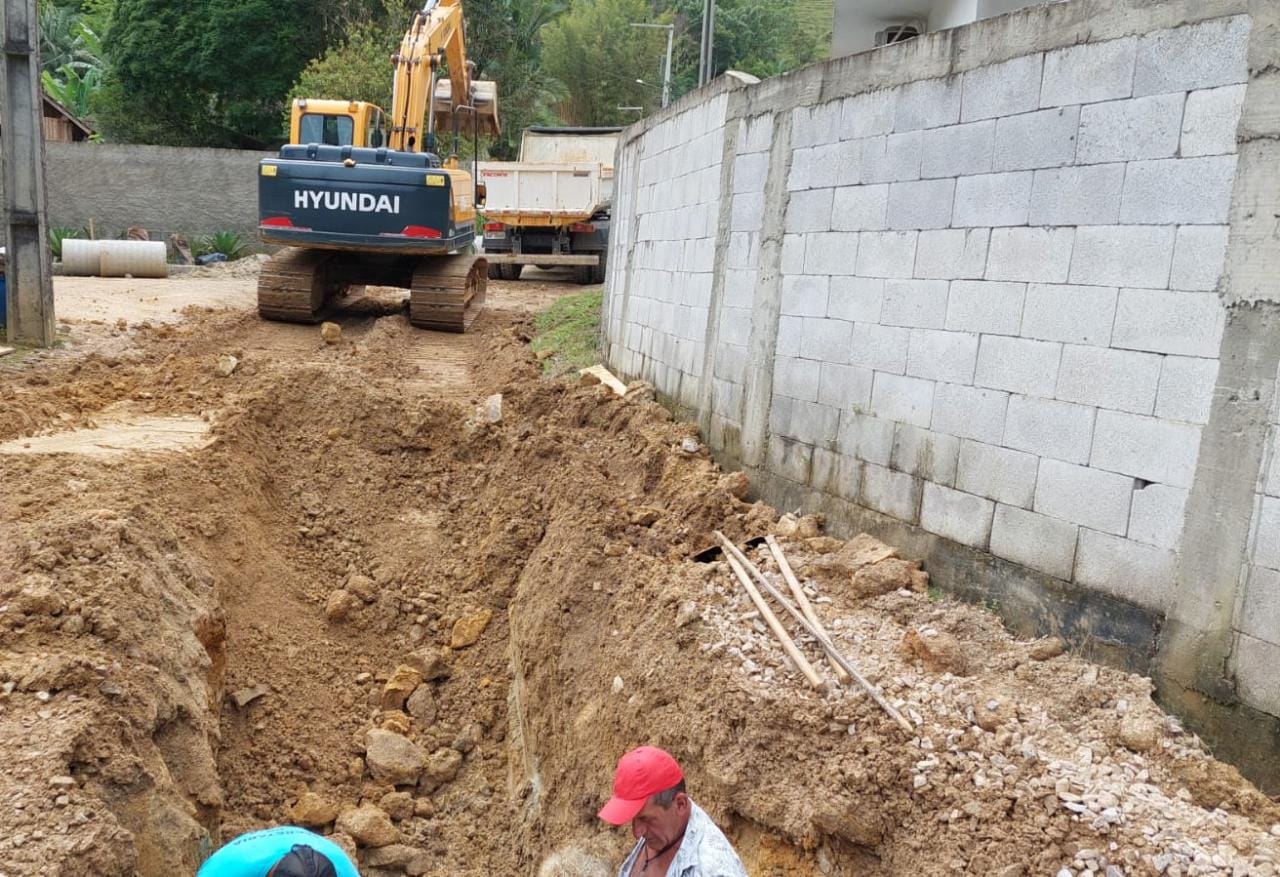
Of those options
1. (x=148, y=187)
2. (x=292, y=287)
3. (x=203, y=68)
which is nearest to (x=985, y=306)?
(x=292, y=287)

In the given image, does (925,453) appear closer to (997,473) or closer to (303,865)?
(997,473)

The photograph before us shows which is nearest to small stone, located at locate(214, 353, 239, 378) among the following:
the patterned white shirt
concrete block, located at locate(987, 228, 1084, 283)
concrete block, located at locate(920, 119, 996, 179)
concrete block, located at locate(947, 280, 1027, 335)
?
concrete block, located at locate(920, 119, 996, 179)

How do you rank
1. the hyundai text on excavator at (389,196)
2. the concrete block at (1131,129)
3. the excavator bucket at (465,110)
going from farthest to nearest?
the excavator bucket at (465,110), the hyundai text on excavator at (389,196), the concrete block at (1131,129)

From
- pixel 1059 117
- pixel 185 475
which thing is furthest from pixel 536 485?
pixel 1059 117

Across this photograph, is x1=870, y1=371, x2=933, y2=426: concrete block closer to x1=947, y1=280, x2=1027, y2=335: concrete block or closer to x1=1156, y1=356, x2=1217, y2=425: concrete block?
x1=947, y1=280, x2=1027, y2=335: concrete block

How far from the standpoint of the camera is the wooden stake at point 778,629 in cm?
411

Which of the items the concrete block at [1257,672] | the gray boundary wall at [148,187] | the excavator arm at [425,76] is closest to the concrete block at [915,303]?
the concrete block at [1257,672]

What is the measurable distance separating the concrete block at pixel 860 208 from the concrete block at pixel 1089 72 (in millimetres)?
1073

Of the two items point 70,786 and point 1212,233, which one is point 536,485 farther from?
point 1212,233

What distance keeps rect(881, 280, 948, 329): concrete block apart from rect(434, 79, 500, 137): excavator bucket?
10.0 m

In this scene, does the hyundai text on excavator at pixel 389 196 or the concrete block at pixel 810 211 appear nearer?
the concrete block at pixel 810 211

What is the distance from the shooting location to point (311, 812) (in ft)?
16.3

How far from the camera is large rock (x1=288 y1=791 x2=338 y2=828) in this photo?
496cm

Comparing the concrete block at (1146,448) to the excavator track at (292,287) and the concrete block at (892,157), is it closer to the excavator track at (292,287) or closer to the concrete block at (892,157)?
the concrete block at (892,157)
